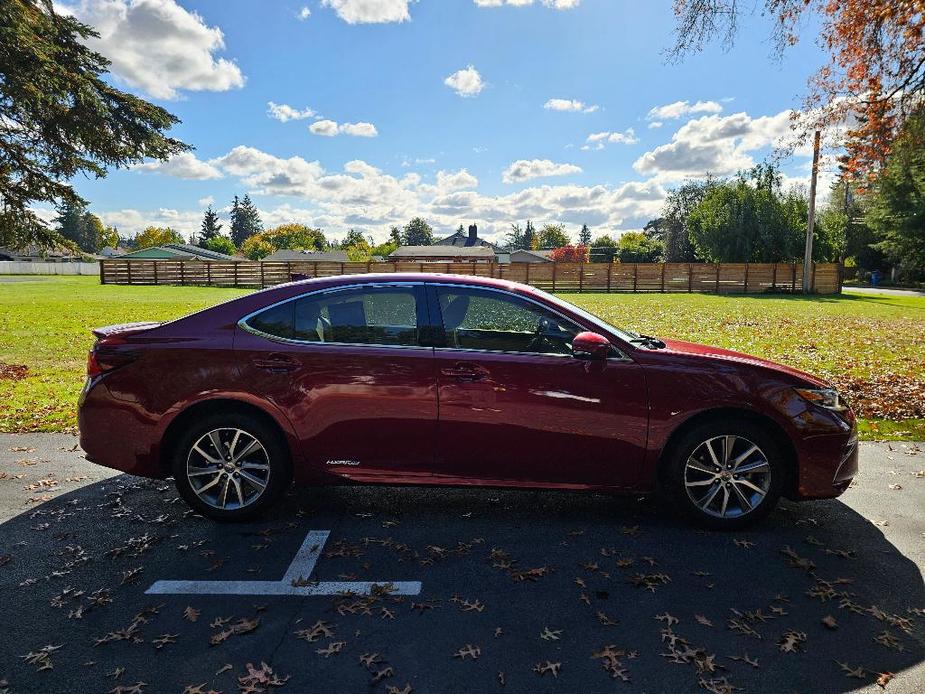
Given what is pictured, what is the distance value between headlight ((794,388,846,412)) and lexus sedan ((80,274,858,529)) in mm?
10

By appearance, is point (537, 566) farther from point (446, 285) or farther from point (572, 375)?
point (446, 285)

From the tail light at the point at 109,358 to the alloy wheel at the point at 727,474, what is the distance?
3.78m

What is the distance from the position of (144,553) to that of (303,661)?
5.24 feet

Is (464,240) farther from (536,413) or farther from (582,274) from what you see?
(536,413)

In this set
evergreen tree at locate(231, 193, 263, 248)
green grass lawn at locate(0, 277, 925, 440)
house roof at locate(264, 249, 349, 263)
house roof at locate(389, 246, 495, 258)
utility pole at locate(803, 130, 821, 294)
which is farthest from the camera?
evergreen tree at locate(231, 193, 263, 248)

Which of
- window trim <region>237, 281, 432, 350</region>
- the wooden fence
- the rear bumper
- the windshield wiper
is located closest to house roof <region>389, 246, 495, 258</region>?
the wooden fence

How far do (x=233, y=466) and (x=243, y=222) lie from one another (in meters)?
148

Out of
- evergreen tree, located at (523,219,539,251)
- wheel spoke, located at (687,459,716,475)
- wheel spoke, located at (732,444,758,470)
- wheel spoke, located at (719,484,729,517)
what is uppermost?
evergreen tree, located at (523,219,539,251)

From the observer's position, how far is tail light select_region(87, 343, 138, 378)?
3959mm

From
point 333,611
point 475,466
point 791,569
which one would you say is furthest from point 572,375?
point 333,611

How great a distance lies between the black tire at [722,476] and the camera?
12.5 ft

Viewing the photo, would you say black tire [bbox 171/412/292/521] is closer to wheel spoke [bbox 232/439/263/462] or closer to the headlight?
wheel spoke [bbox 232/439/263/462]

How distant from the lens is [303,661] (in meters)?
2.62

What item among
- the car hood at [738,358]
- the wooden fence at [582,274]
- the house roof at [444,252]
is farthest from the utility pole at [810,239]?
the house roof at [444,252]
